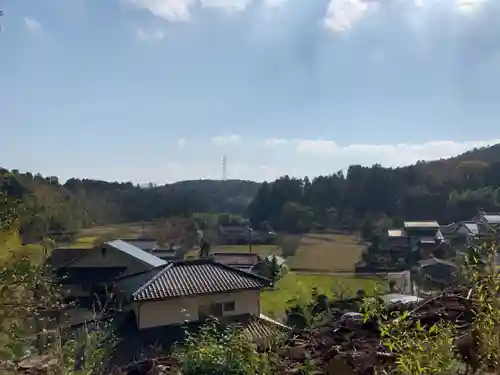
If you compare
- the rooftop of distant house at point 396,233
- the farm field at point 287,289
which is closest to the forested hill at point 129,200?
the farm field at point 287,289

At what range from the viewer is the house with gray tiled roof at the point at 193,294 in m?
7.60

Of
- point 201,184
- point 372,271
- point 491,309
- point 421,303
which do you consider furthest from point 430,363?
point 201,184

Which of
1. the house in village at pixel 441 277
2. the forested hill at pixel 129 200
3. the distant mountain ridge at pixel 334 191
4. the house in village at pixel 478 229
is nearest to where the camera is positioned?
the house in village at pixel 478 229

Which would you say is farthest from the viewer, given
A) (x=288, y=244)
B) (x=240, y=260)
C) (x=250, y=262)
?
(x=288, y=244)

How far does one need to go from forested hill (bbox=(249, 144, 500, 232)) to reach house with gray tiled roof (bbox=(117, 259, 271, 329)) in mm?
13997

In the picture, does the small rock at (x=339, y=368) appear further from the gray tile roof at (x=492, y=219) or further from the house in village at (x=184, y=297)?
the house in village at (x=184, y=297)

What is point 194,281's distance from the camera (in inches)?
332

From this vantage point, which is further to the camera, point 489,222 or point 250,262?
point 250,262

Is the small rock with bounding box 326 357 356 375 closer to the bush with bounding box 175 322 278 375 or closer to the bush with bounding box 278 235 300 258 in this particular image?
the bush with bounding box 175 322 278 375

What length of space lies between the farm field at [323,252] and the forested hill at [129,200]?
4.30m

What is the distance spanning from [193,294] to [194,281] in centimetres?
56

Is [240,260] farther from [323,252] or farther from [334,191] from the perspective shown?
[334,191]

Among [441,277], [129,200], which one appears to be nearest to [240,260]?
[129,200]

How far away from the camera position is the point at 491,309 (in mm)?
1297
